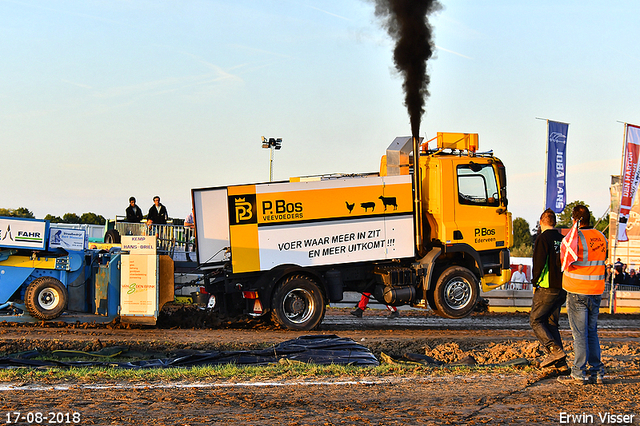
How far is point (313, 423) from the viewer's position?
16.1ft

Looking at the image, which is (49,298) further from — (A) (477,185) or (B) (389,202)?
(A) (477,185)

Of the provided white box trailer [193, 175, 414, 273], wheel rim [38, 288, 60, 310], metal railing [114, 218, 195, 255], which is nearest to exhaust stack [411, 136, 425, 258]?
white box trailer [193, 175, 414, 273]

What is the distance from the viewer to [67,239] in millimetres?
13258

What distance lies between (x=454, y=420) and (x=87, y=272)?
1020 centimetres

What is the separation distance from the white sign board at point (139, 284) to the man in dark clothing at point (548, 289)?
775 centimetres

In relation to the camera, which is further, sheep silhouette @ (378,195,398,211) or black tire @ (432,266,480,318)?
black tire @ (432,266,480,318)

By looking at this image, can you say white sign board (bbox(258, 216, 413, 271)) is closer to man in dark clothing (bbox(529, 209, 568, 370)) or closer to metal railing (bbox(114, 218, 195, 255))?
metal railing (bbox(114, 218, 195, 255))

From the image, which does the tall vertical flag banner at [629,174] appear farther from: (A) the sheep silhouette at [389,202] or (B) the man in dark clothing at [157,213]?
(B) the man in dark clothing at [157,213]

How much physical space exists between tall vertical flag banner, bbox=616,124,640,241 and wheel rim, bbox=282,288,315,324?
12.9 metres

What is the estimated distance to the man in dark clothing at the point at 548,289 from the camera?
717 centimetres

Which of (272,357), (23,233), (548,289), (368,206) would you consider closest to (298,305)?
(368,206)

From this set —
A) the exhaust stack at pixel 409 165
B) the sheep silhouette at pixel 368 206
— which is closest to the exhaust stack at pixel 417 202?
the exhaust stack at pixel 409 165

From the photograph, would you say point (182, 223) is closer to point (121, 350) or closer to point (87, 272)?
point (87, 272)

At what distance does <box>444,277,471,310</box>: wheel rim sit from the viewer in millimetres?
13258
